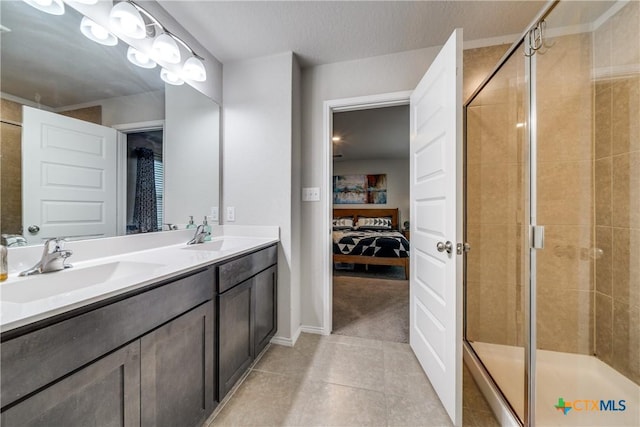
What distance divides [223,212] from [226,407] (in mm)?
1317

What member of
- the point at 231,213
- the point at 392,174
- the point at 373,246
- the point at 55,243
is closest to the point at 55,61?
the point at 55,243

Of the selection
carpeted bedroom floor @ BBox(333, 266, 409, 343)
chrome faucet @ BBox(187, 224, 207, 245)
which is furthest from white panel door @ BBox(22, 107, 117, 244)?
carpeted bedroom floor @ BBox(333, 266, 409, 343)

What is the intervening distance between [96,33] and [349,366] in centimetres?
240

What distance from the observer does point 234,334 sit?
1301mm

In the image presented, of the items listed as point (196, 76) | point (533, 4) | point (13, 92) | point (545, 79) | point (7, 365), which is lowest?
point (7, 365)

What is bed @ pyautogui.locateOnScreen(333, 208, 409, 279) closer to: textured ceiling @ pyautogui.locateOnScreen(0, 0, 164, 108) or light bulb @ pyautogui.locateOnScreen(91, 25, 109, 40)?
textured ceiling @ pyautogui.locateOnScreen(0, 0, 164, 108)

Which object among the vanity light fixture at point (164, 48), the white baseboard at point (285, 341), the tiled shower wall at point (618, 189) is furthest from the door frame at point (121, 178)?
the tiled shower wall at point (618, 189)

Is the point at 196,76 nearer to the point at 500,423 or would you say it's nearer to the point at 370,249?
the point at 500,423

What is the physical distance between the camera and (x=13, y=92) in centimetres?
91

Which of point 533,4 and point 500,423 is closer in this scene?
point 500,423

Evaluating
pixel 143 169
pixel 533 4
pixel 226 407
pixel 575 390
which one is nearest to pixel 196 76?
pixel 143 169

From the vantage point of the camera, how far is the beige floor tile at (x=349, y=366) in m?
1.46

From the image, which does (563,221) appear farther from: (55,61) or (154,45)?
(55,61)

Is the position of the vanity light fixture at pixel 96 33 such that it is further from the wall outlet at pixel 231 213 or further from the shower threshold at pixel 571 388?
the shower threshold at pixel 571 388
